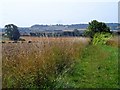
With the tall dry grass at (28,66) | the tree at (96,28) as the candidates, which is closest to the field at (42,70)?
the tall dry grass at (28,66)

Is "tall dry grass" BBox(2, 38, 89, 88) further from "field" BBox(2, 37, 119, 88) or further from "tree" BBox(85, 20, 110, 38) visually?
"tree" BBox(85, 20, 110, 38)

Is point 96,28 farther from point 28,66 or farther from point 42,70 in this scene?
point 28,66

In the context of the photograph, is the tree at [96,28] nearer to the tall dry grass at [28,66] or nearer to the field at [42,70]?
the field at [42,70]

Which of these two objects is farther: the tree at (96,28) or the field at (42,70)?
the tree at (96,28)

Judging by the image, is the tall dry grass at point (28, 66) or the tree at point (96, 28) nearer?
the tall dry grass at point (28, 66)

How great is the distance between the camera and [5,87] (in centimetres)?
735

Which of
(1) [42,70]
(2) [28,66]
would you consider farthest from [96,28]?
(2) [28,66]

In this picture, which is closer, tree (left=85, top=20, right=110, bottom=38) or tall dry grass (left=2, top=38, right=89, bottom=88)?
tall dry grass (left=2, top=38, right=89, bottom=88)

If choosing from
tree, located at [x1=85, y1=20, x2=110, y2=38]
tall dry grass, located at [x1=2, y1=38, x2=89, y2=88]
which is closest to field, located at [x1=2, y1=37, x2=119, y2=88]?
tall dry grass, located at [x1=2, y1=38, x2=89, y2=88]

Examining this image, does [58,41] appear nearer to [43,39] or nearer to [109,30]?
[43,39]

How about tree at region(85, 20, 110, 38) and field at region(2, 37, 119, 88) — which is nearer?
field at region(2, 37, 119, 88)

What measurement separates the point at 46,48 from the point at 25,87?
2.73 metres

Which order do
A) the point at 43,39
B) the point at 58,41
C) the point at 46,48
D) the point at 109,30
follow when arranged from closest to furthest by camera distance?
1. the point at 46,48
2. the point at 43,39
3. the point at 58,41
4. the point at 109,30

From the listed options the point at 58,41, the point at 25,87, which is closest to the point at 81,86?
the point at 25,87
